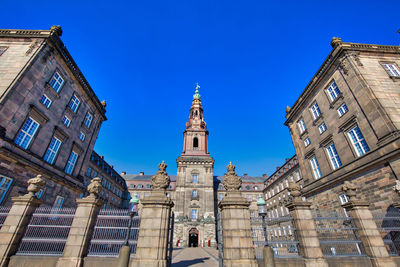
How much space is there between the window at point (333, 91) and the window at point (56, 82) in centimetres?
2682

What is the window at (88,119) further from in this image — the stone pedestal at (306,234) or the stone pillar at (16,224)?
the stone pedestal at (306,234)

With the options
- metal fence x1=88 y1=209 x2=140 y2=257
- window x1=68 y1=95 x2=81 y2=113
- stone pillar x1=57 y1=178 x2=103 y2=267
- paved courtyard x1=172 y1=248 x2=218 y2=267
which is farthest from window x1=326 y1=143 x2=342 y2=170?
window x1=68 y1=95 x2=81 y2=113

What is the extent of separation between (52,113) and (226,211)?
18.2 metres

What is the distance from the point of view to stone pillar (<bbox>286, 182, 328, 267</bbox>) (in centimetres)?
808

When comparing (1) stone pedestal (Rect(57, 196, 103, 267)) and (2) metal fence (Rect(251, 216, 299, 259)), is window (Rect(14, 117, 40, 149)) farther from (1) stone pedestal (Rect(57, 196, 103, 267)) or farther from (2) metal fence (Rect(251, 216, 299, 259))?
(2) metal fence (Rect(251, 216, 299, 259))

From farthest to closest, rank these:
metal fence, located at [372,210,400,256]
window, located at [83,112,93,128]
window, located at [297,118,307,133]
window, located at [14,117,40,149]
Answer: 1. window, located at [83,112,93,128]
2. window, located at [297,118,307,133]
3. window, located at [14,117,40,149]
4. metal fence, located at [372,210,400,256]

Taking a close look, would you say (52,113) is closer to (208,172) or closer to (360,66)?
(360,66)

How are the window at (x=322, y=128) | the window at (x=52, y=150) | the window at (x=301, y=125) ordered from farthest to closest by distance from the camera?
the window at (x=301, y=125)
the window at (x=322, y=128)
the window at (x=52, y=150)

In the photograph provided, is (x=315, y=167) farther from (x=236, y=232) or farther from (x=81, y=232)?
(x=81, y=232)

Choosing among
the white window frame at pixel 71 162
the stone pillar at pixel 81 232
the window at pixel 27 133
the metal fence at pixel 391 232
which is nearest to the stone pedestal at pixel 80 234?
the stone pillar at pixel 81 232

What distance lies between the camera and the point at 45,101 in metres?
16.5

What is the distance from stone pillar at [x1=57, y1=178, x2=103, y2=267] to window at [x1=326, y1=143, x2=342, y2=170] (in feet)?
64.6

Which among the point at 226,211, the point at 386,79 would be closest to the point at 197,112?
the point at 386,79

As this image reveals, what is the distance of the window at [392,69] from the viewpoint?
52.8 feet
